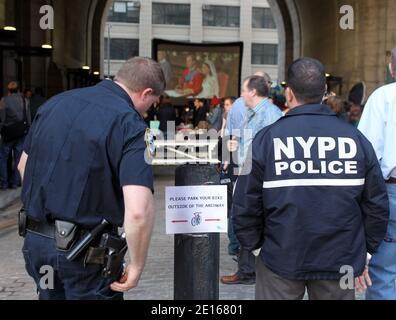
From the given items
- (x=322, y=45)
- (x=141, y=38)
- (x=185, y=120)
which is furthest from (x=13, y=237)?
(x=141, y=38)

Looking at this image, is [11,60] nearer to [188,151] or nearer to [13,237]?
[188,151]

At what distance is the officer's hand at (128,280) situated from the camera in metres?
2.81

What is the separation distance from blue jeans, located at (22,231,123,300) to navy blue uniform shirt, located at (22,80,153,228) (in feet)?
0.45

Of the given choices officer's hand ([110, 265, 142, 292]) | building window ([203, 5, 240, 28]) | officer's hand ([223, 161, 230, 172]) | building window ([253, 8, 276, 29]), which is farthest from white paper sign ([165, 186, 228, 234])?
building window ([253, 8, 276, 29])

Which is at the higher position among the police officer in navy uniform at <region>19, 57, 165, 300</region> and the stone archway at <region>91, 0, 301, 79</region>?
the stone archway at <region>91, 0, 301, 79</region>

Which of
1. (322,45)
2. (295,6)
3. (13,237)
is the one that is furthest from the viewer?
(295,6)

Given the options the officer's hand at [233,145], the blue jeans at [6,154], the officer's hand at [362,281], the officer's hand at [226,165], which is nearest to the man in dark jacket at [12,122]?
the blue jeans at [6,154]

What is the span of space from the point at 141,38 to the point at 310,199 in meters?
58.4

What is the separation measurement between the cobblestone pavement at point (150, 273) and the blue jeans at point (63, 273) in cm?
223

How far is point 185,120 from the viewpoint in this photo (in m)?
31.1

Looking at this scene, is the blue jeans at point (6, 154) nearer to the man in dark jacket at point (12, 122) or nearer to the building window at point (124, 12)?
the man in dark jacket at point (12, 122)

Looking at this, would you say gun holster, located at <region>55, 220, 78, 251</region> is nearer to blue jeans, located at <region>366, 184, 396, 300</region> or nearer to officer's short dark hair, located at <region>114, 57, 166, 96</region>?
officer's short dark hair, located at <region>114, 57, 166, 96</region>

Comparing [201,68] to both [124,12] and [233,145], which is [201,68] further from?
[233,145]

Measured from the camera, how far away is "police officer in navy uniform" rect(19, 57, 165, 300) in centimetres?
275
